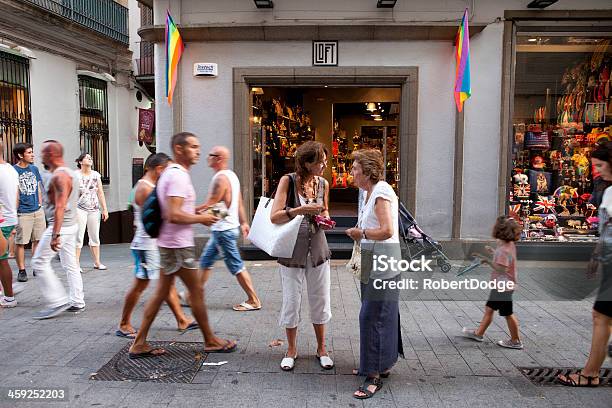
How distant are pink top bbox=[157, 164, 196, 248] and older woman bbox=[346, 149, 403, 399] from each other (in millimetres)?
1407

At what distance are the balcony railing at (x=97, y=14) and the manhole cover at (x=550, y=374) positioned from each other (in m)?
11.2

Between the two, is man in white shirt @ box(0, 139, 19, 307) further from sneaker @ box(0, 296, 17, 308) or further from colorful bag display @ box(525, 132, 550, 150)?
colorful bag display @ box(525, 132, 550, 150)

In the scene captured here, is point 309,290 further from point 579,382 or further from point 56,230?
point 56,230

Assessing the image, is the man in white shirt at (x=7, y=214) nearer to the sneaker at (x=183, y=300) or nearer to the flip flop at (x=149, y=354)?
the sneaker at (x=183, y=300)

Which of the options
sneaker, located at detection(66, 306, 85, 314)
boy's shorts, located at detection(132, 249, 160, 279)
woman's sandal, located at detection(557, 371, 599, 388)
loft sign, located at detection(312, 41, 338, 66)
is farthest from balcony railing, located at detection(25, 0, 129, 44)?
woman's sandal, located at detection(557, 371, 599, 388)

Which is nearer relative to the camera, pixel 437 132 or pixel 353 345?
pixel 353 345

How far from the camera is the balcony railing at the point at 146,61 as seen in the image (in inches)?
567

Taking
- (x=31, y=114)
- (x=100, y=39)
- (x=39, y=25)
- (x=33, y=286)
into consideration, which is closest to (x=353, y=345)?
(x=33, y=286)

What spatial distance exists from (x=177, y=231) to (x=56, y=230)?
195 cm

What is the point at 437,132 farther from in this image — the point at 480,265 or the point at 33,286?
the point at 33,286

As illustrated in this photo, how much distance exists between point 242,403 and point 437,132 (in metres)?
6.25

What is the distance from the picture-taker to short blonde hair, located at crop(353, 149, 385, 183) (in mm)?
3922

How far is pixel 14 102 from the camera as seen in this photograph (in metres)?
10.3

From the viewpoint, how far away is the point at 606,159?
154 inches
